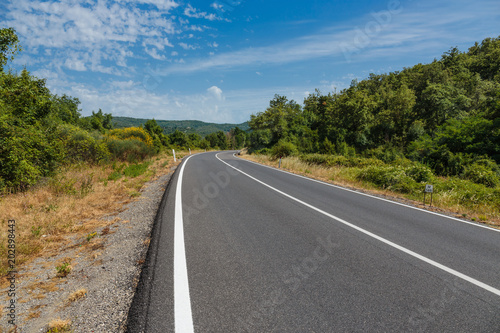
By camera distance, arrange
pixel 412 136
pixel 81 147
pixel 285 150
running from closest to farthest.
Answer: pixel 81 147
pixel 285 150
pixel 412 136

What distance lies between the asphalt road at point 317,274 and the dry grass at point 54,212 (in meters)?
1.85

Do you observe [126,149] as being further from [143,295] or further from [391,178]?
[143,295]

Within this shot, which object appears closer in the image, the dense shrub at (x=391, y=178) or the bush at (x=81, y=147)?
the dense shrub at (x=391, y=178)

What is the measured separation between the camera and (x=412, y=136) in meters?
37.5

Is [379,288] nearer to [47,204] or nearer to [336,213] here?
[336,213]

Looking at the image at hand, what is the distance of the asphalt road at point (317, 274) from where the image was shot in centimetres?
241

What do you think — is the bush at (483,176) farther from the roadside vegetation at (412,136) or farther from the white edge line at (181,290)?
the white edge line at (181,290)

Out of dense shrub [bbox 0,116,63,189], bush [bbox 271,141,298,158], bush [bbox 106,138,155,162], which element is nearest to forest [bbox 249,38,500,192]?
bush [bbox 271,141,298,158]

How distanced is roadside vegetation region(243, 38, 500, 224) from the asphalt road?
3499 millimetres

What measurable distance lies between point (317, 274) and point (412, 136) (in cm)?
4249

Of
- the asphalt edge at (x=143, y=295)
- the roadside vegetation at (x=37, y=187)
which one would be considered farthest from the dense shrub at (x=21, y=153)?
the asphalt edge at (x=143, y=295)

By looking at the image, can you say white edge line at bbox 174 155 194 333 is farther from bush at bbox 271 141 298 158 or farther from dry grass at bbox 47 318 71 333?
bush at bbox 271 141 298 158

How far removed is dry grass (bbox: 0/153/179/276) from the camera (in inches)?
175

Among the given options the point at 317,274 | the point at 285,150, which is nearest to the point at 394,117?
the point at 285,150
